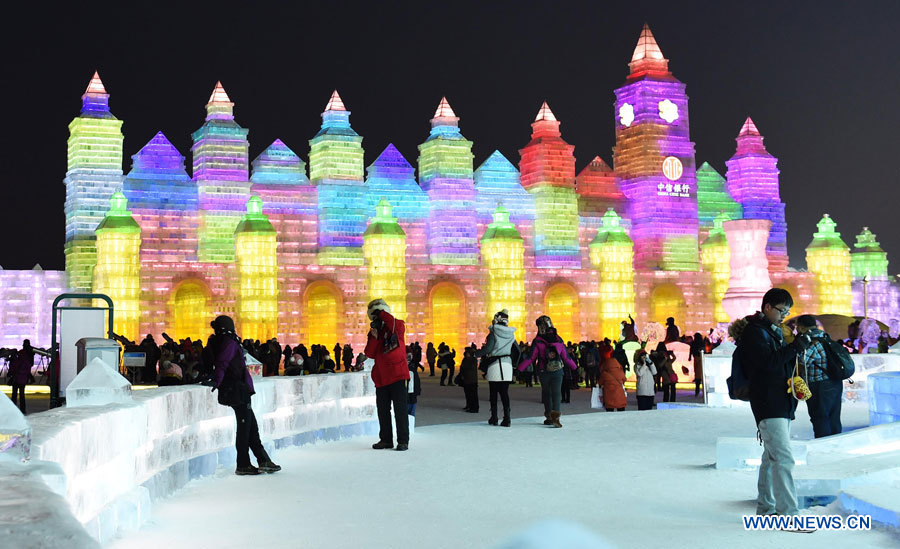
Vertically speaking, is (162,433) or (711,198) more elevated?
→ (711,198)

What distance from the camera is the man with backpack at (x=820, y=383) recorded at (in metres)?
10.3

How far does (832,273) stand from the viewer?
46.7 meters

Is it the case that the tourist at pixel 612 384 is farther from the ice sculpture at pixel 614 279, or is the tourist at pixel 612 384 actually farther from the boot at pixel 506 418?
the ice sculpture at pixel 614 279

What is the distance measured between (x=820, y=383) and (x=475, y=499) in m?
4.76

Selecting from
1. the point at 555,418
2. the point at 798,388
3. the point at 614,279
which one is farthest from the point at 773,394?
the point at 614,279

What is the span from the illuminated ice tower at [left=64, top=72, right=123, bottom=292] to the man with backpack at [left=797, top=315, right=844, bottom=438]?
31.7m

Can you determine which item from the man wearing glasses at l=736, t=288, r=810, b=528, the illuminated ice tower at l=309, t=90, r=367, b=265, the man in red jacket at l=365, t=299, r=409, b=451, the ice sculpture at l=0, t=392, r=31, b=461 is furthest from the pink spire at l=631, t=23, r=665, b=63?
the ice sculpture at l=0, t=392, r=31, b=461

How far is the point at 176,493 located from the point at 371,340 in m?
3.44

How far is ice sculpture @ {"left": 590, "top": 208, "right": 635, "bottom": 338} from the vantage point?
42.9 metres

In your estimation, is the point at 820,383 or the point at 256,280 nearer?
the point at 820,383

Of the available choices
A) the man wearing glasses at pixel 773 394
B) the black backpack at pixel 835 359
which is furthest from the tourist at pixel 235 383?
the black backpack at pixel 835 359

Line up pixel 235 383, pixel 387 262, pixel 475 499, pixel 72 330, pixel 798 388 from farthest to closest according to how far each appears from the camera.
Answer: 1. pixel 387 262
2. pixel 72 330
3. pixel 235 383
4. pixel 475 499
5. pixel 798 388

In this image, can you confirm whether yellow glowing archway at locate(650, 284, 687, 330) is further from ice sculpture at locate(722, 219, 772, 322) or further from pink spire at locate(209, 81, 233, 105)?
pink spire at locate(209, 81, 233, 105)

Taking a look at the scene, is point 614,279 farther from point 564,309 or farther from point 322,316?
point 322,316
